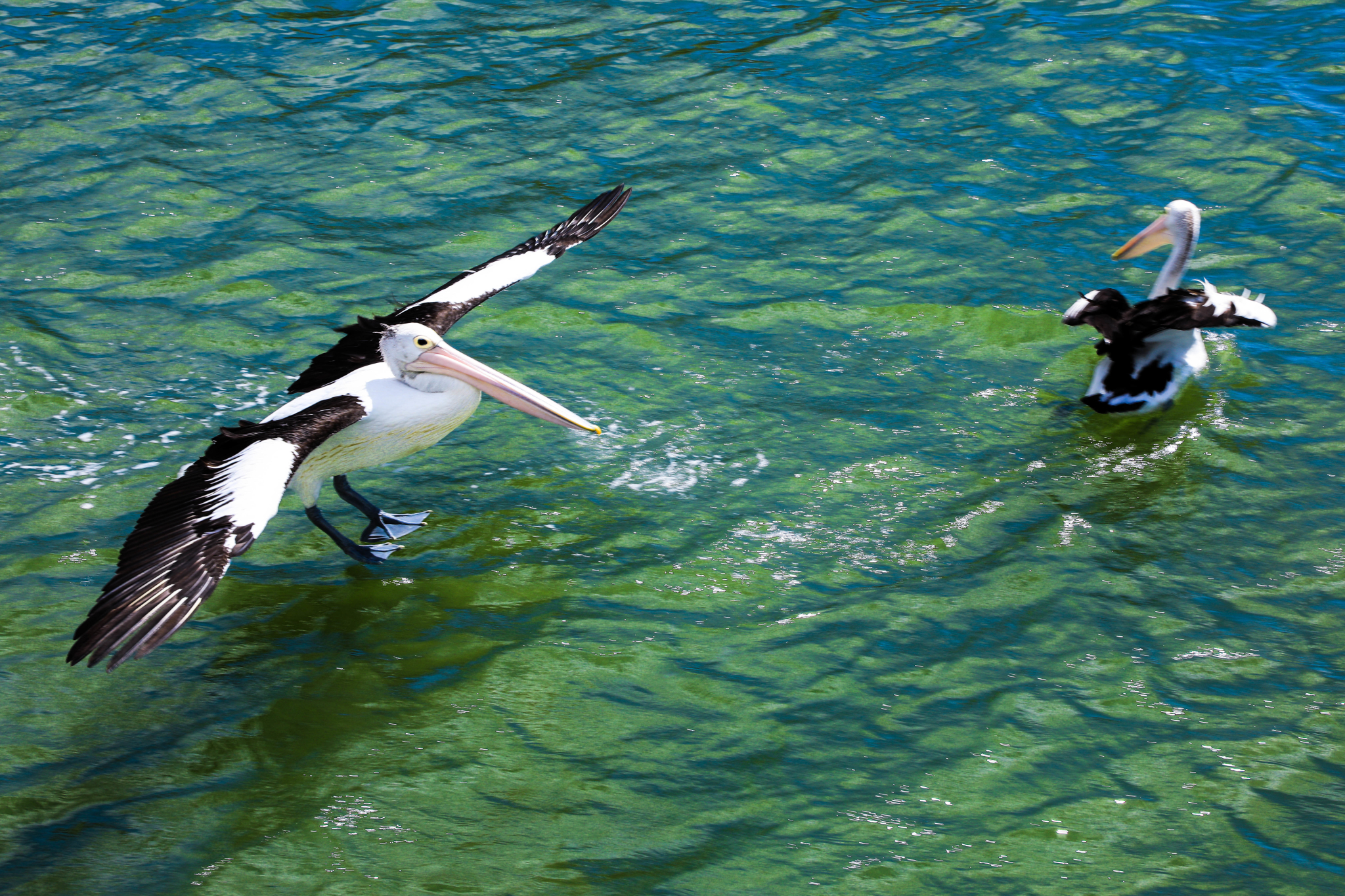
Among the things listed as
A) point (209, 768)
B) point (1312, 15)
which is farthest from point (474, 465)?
point (1312, 15)

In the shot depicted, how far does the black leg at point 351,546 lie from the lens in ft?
17.6

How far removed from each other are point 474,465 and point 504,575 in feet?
3.45

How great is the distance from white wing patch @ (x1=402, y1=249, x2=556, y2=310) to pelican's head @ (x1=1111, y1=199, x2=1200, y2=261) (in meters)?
3.56

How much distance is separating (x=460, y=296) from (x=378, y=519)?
1223mm

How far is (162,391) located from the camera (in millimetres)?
6641

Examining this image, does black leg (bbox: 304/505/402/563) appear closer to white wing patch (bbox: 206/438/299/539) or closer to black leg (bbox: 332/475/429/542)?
black leg (bbox: 332/475/429/542)

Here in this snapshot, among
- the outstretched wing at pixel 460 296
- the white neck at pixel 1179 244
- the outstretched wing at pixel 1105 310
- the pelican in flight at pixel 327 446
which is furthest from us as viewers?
the white neck at pixel 1179 244

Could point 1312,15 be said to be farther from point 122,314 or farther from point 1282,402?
point 122,314

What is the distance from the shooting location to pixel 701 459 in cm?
624

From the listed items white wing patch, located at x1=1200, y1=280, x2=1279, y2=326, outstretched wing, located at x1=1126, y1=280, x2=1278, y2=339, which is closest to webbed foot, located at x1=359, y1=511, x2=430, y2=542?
outstretched wing, located at x1=1126, y1=280, x2=1278, y2=339

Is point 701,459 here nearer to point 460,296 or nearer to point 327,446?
point 460,296

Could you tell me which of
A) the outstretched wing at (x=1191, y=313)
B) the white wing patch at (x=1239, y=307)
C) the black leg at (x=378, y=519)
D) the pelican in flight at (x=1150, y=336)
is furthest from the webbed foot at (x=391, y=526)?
the white wing patch at (x=1239, y=307)

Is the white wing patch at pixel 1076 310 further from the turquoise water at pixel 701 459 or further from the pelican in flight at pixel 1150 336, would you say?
the turquoise water at pixel 701 459

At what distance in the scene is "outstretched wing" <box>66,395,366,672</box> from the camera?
11.9 ft
